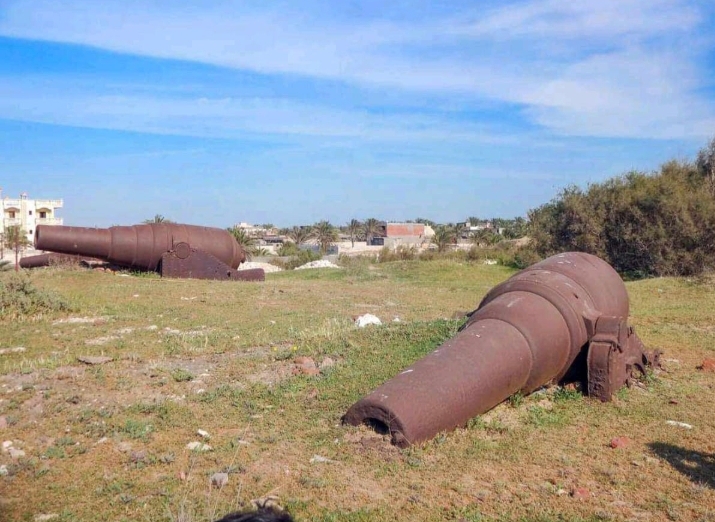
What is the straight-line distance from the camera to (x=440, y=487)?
4.39 metres

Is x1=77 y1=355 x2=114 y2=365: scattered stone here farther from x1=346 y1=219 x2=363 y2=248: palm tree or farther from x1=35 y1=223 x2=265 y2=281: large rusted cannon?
x1=346 y1=219 x2=363 y2=248: palm tree

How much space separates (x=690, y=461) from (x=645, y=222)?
18.9 meters

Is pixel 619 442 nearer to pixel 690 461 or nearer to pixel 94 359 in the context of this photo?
pixel 690 461

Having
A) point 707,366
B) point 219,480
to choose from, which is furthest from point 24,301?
point 707,366

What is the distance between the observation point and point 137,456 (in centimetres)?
482

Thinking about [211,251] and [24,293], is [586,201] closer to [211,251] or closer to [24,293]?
[211,251]

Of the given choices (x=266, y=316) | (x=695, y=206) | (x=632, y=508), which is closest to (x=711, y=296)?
(x=695, y=206)

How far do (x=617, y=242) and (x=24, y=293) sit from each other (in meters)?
19.2

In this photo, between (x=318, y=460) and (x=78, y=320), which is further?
(x=78, y=320)

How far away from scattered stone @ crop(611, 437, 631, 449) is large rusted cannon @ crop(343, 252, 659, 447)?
0.91 metres

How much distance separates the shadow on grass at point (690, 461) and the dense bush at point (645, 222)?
17.9 metres

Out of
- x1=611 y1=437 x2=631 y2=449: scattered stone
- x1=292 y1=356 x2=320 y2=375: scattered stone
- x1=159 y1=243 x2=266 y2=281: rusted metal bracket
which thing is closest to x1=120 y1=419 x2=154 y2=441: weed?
x1=292 y1=356 x2=320 y2=375: scattered stone

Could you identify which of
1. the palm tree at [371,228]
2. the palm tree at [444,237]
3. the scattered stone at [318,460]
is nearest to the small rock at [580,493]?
the scattered stone at [318,460]

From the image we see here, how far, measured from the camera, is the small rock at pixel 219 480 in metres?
4.36
